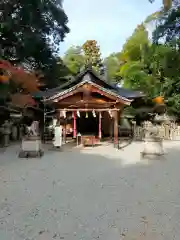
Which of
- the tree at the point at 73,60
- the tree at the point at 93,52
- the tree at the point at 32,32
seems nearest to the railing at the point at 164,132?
the tree at the point at 32,32

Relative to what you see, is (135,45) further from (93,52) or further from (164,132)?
(164,132)

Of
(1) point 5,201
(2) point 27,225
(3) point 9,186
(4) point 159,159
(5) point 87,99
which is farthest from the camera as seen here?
(5) point 87,99

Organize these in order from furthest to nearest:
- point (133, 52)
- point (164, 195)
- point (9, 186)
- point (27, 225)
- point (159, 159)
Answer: point (133, 52) → point (159, 159) → point (9, 186) → point (164, 195) → point (27, 225)

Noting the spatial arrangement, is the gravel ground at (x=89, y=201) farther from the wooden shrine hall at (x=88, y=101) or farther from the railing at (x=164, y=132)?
the railing at (x=164, y=132)

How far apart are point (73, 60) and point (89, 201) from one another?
35299mm

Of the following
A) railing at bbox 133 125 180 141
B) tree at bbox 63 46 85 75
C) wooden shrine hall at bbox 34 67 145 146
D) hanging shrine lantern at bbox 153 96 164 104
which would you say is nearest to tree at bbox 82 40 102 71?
tree at bbox 63 46 85 75

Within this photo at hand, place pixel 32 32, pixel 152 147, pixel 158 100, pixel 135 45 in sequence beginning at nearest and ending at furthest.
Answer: pixel 152 147 < pixel 32 32 < pixel 158 100 < pixel 135 45

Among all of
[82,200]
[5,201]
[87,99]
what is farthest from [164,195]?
[87,99]

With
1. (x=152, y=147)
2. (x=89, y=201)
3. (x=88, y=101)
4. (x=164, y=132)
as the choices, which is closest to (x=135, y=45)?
(x=164, y=132)

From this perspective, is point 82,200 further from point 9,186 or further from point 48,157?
point 48,157

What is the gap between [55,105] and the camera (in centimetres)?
1816

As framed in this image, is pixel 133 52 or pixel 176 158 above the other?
pixel 133 52

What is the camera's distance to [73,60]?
131 ft

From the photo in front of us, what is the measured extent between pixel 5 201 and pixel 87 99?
1227 centimetres
